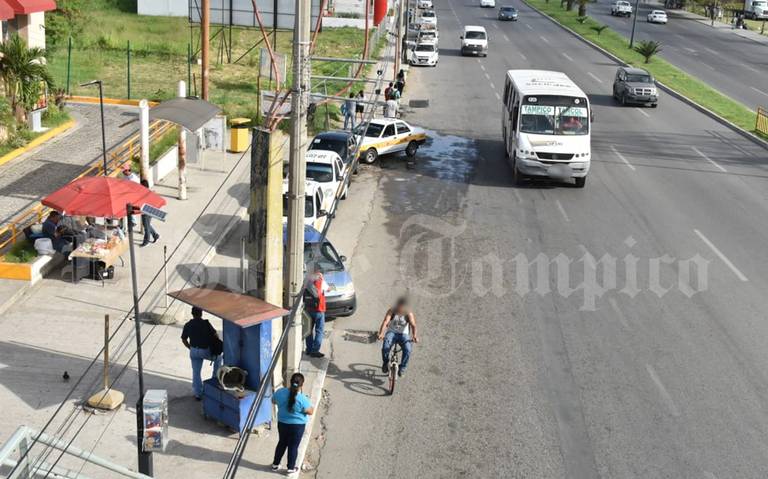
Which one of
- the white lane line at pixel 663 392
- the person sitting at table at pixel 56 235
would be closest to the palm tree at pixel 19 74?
the person sitting at table at pixel 56 235

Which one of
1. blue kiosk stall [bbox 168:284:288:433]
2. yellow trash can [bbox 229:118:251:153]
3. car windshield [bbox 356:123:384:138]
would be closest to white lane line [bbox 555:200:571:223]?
car windshield [bbox 356:123:384:138]

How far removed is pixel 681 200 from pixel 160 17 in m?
46.5

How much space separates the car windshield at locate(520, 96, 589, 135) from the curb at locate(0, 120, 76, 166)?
553 inches

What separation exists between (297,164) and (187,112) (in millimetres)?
9729

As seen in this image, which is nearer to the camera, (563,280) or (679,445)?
(679,445)

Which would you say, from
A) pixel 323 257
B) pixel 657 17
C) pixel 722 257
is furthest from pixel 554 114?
pixel 657 17

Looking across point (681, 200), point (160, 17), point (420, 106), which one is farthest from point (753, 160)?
point (160, 17)

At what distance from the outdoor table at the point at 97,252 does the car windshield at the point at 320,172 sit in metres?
6.78

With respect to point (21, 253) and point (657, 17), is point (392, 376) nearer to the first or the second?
point (21, 253)

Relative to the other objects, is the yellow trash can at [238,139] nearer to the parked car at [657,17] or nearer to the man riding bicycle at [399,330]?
the man riding bicycle at [399,330]

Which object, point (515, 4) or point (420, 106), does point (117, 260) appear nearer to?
point (420, 106)

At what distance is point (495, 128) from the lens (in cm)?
3722

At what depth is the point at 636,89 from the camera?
143 feet

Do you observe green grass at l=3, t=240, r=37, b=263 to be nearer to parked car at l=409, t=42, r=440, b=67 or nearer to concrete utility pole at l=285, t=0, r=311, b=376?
concrete utility pole at l=285, t=0, r=311, b=376
